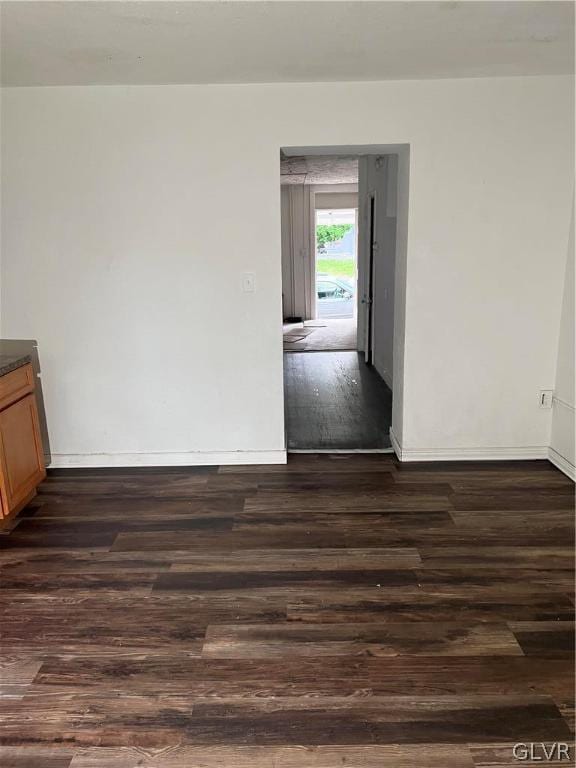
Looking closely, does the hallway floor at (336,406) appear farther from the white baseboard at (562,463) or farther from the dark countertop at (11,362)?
the dark countertop at (11,362)

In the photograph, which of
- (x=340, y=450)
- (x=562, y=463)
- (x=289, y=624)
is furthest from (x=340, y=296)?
(x=289, y=624)

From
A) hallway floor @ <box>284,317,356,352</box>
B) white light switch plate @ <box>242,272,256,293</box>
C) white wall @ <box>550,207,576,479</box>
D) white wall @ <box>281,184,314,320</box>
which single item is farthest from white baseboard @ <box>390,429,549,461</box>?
white wall @ <box>281,184,314,320</box>

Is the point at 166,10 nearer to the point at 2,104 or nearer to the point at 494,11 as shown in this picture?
the point at 494,11

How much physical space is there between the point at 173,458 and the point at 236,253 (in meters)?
1.49

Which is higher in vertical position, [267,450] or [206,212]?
[206,212]

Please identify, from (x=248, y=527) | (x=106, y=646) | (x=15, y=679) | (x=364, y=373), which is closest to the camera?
(x=15, y=679)

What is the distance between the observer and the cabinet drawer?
291cm

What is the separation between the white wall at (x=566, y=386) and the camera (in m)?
3.38

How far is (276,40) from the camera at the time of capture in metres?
2.52

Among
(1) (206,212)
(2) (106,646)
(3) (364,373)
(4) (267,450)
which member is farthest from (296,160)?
(2) (106,646)

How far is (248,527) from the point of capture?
9.64 feet

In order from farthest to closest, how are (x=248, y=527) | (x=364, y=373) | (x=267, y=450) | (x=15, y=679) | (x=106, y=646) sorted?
(x=364, y=373) → (x=267, y=450) → (x=248, y=527) → (x=106, y=646) → (x=15, y=679)

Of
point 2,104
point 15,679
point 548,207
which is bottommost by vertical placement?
point 15,679

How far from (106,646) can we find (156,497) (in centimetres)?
128
